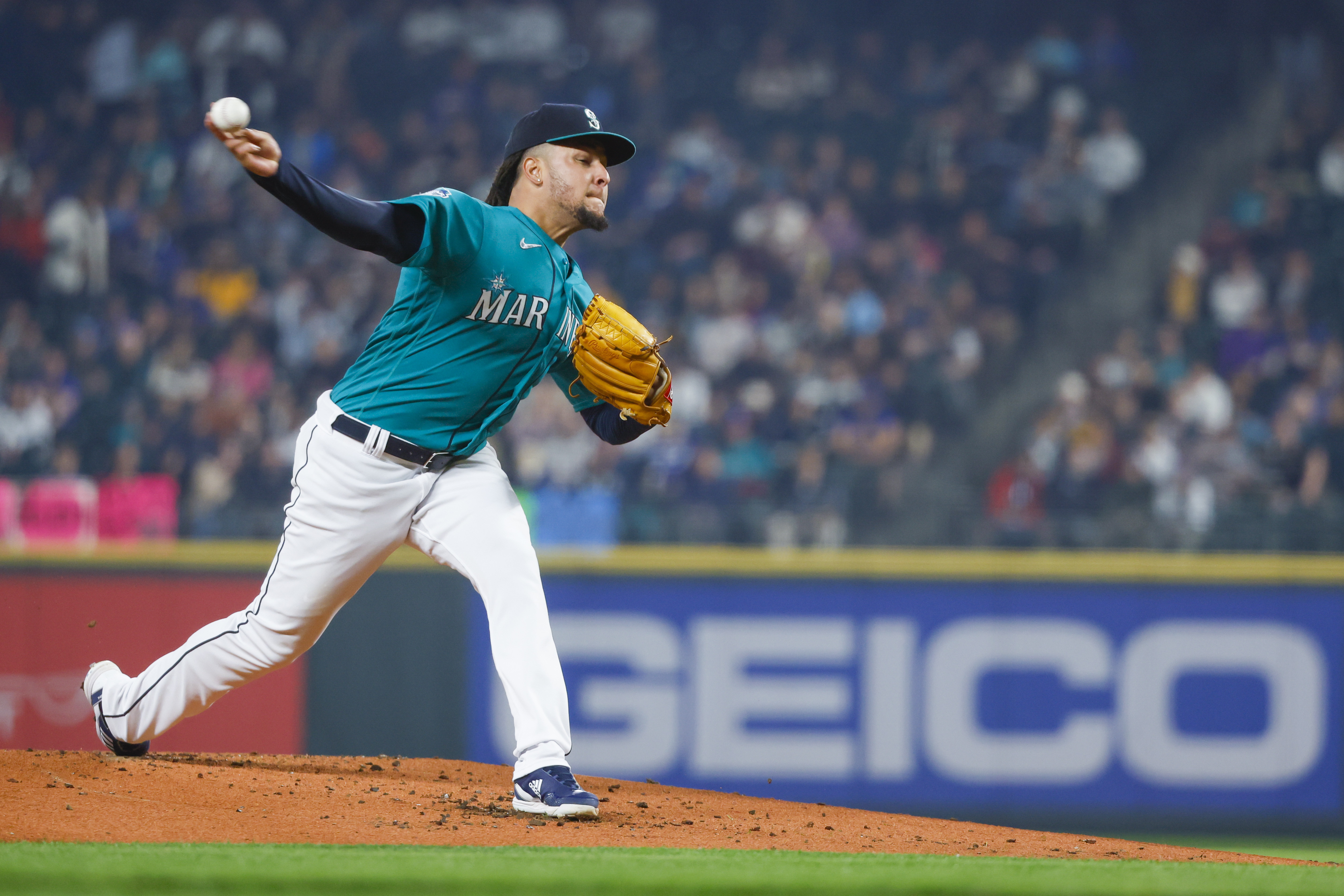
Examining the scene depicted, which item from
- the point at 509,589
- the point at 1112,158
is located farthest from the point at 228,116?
the point at 1112,158

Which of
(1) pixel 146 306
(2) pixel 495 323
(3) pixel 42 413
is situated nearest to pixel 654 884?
(2) pixel 495 323

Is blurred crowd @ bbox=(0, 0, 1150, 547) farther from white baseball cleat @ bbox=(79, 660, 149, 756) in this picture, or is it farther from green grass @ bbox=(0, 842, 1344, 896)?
green grass @ bbox=(0, 842, 1344, 896)

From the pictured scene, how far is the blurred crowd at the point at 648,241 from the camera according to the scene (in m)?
8.41

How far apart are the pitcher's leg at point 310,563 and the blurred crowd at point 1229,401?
14.2 feet

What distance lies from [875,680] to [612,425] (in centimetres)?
344

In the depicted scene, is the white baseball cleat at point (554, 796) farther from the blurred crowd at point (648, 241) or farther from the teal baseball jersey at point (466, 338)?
the blurred crowd at point (648, 241)

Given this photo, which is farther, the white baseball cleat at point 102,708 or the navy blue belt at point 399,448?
the white baseball cleat at point 102,708

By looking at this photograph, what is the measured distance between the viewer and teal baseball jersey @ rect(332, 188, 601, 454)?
3.34m

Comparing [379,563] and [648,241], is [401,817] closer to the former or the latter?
[379,563]

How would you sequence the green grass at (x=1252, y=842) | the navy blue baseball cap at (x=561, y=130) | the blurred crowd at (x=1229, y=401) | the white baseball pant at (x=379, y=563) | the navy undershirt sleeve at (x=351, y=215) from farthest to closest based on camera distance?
1. the blurred crowd at (x=1229, y=401)
2. the green grass at (x=1252, y=842)
3. the navy blue baseball cap at (x=561, y=130)
4. the white baseball pant at (x=379, y=563)
5. the navy undershirt sleeve at (x=351, y=215)

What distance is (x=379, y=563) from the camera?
11.6ft

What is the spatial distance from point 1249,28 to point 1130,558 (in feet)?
23.4

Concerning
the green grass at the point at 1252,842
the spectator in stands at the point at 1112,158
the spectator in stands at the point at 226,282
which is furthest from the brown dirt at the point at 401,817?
the spectator in stands at the point at 1112,158

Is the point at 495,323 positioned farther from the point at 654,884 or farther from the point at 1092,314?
the point at 1092,314
